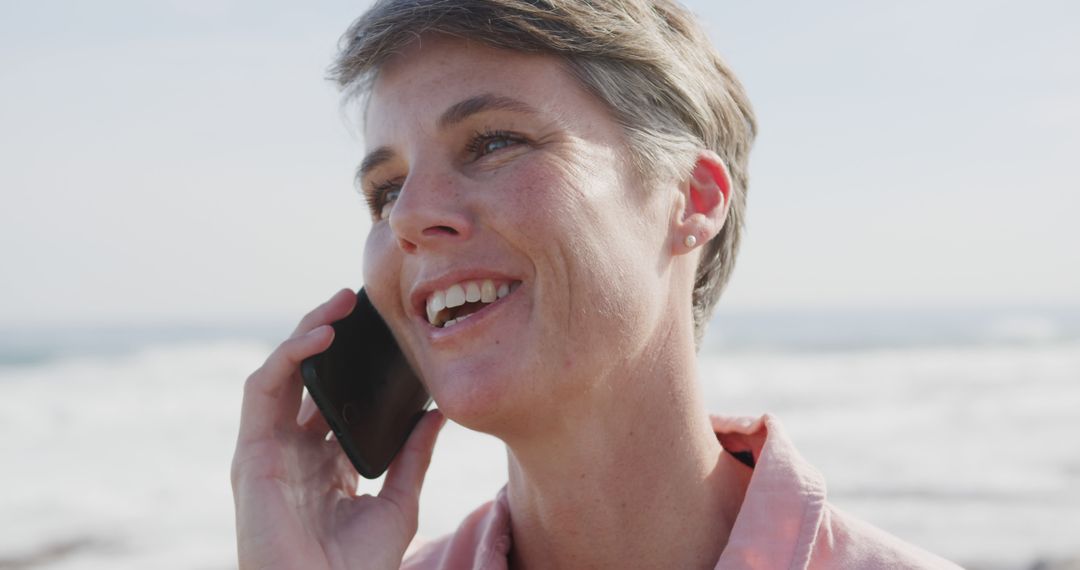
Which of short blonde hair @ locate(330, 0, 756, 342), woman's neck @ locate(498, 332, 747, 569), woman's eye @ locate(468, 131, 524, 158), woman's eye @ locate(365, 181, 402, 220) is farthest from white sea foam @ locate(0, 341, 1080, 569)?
woman's eye @ locate(468, 131, 524, 158)

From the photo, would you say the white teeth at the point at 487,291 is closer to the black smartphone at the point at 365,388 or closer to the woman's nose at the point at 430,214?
the woman's nose at the point at 430,214

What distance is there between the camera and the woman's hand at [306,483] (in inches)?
107

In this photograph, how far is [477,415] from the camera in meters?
2.39

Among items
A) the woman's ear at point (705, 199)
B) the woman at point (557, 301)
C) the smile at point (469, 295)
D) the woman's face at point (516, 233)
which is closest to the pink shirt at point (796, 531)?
the woman at point (557, 301)

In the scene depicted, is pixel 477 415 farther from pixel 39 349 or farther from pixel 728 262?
pixel 39 349

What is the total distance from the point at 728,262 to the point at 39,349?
2854 cm

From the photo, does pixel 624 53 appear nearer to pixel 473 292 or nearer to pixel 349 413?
pixel 473 292

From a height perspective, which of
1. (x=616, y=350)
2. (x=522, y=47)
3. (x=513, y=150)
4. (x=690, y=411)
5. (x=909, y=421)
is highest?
(x=522, y=47)

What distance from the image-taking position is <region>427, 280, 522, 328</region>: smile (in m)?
2.45

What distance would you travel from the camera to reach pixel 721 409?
16.3 meters

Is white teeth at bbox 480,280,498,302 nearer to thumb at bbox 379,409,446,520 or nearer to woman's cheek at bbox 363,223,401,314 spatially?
woman's cheek at bbox 363,223,401,314

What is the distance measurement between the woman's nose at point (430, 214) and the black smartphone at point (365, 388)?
0.62 meters

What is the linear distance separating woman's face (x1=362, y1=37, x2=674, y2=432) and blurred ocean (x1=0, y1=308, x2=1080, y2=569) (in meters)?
4.40

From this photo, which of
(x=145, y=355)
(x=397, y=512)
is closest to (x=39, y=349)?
(x=145, y=355)
